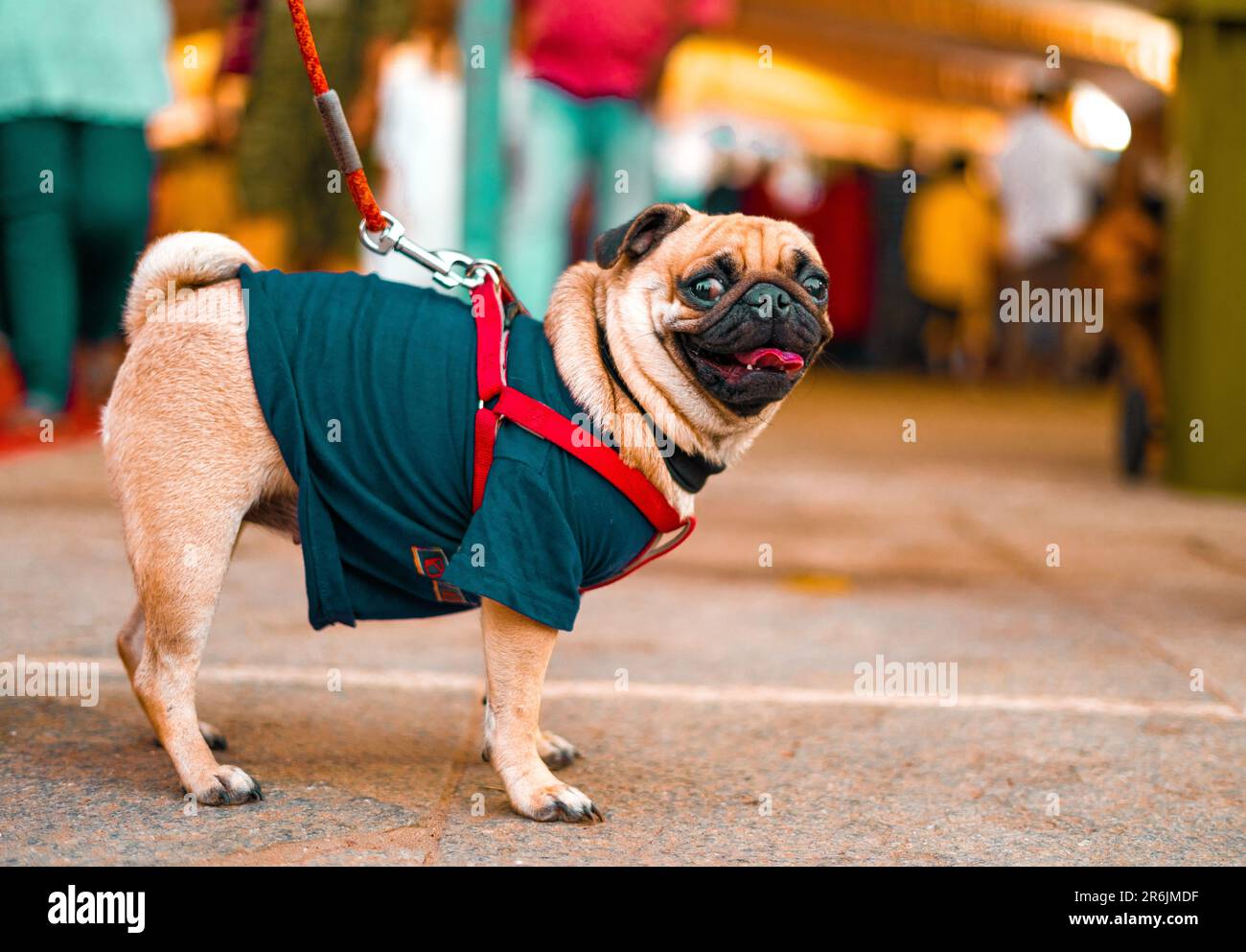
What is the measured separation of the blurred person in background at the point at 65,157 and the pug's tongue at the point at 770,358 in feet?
9.65

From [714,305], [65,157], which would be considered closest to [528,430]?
[714,305]

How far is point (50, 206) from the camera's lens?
4949 mm

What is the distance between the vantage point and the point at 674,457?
272 cm

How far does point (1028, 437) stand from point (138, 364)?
880 cm

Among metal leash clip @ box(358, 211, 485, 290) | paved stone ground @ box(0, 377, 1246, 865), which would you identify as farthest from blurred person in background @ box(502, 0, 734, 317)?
metal leash clip @ box(358, 211, 485, 290)

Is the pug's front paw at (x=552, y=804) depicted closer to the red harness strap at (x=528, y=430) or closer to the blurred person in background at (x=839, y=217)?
the red harness strap at (x=528, y=430)

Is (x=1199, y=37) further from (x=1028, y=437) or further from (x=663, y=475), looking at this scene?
(x=663, y=475)

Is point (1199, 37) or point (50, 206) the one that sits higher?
point (1199, 37)

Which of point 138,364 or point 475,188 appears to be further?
point 475,188

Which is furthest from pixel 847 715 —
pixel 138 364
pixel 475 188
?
pixel 475 188

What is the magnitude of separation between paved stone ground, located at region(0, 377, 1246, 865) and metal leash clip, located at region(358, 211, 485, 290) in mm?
1001

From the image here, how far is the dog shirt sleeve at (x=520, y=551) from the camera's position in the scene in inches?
98.4

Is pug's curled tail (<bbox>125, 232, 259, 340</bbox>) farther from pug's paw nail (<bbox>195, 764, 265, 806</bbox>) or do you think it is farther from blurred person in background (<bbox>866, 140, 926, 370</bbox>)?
blurred person in background (<bbox>866, 140, 926, 370</bbox>)

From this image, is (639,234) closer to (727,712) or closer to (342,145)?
(342,145)
